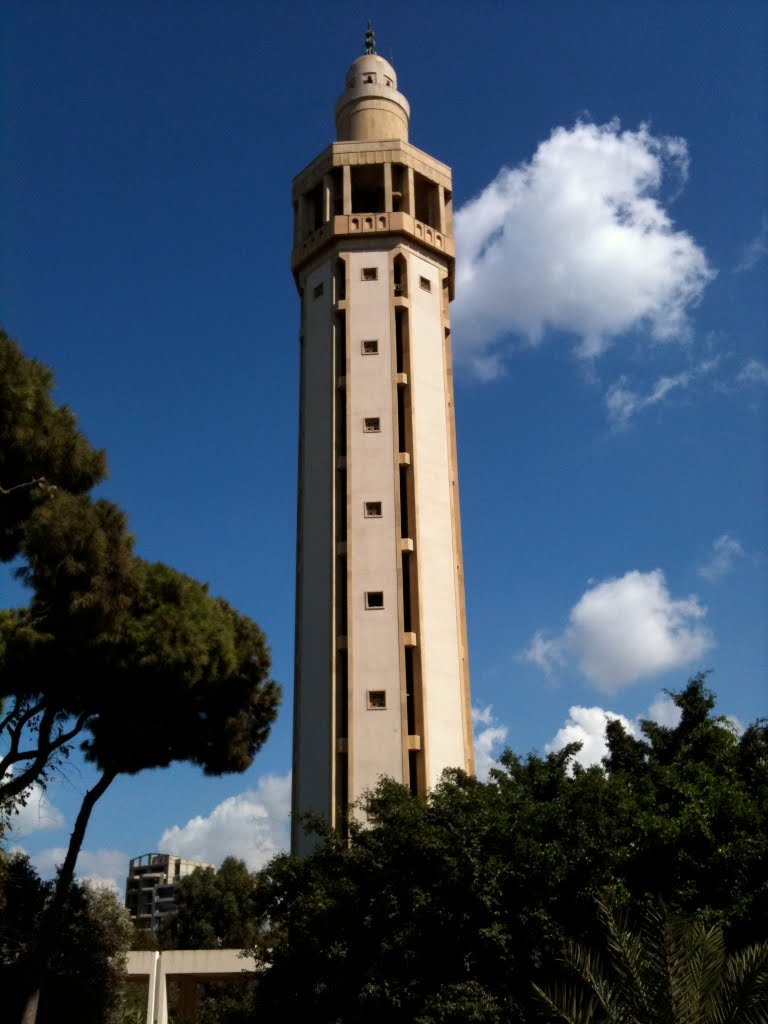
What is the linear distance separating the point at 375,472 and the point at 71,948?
1699 centimetres

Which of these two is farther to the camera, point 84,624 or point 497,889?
point 84,624

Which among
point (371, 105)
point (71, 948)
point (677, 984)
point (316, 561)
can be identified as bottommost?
point (677, 984)

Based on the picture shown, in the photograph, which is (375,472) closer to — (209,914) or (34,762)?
(34,762)

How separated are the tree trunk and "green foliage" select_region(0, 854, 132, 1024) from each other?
1.21 ft

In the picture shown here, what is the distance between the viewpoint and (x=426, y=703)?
30.5 m

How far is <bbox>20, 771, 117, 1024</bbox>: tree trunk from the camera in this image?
77.7ft

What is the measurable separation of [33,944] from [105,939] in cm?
410

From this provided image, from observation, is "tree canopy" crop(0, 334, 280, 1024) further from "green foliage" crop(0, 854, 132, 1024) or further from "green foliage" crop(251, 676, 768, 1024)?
"green foliage" crop(251, 676, 768, 1024)

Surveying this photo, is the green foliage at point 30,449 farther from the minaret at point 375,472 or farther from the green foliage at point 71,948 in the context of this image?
the minaret at point 375,472

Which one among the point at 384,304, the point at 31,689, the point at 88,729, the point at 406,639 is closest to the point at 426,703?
the point at 406,639

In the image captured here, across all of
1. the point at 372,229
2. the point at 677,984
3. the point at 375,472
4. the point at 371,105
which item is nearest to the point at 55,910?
the point at 375,472

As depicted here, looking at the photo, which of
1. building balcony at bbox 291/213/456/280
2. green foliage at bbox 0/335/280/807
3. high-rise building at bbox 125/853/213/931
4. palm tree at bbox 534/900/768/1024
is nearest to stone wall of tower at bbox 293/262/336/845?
building balcony at bbox 291/213/456/280

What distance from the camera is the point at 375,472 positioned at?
3347 centimetres

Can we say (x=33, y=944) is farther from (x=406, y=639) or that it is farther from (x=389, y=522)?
(x=389, y=522)
